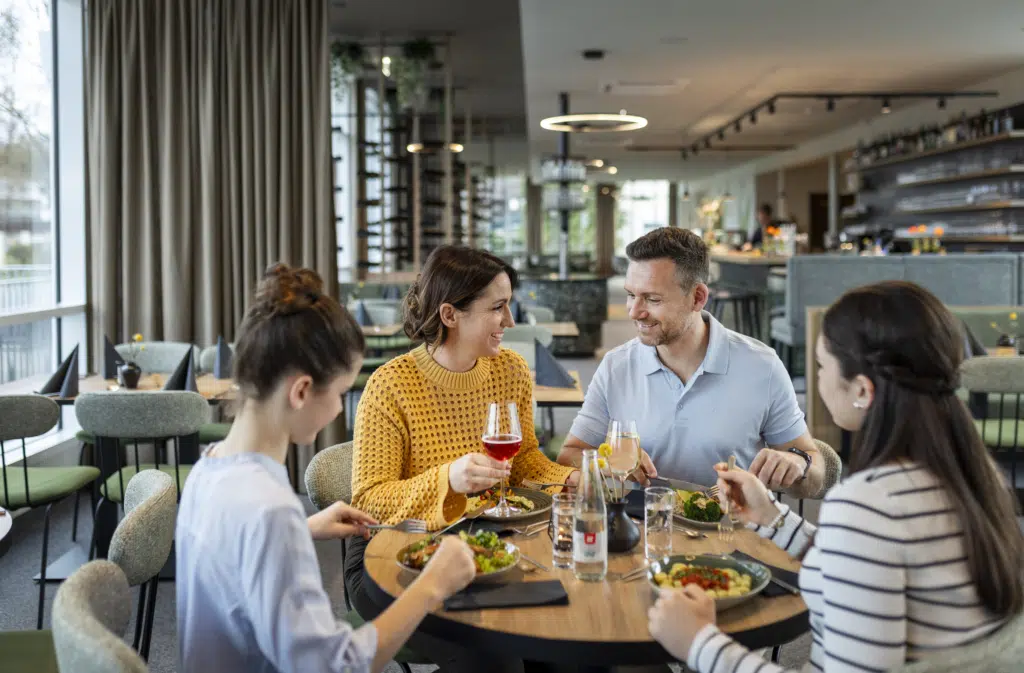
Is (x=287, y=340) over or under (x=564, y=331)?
over

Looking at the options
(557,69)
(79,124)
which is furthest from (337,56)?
(79,124)

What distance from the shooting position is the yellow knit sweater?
2031mm

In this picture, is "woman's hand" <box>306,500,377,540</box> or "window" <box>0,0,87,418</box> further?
"window" <box>0,0,87,418</box>

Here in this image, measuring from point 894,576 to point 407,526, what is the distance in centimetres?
101

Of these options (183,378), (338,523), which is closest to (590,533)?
(338,523)

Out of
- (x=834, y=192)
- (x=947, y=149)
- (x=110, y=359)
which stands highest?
(x=834, y=192)

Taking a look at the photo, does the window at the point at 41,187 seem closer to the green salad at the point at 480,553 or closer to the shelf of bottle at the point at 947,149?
the green salad at the point at 480,553

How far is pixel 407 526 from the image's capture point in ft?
6.36

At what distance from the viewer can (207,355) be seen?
500cm

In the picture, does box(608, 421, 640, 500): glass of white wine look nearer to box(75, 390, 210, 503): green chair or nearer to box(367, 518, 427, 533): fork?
box(367, 518, 427, 533): fork

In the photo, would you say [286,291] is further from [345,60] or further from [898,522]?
[345,60]

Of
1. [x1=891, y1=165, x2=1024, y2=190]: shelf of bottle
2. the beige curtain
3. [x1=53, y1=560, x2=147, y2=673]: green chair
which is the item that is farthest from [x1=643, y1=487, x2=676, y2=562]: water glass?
[x1=891, y1=165, x2=1024, y2=190]: shelf of bottle

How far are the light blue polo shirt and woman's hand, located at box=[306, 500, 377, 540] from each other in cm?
91

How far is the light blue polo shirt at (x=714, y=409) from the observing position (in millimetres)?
2486
